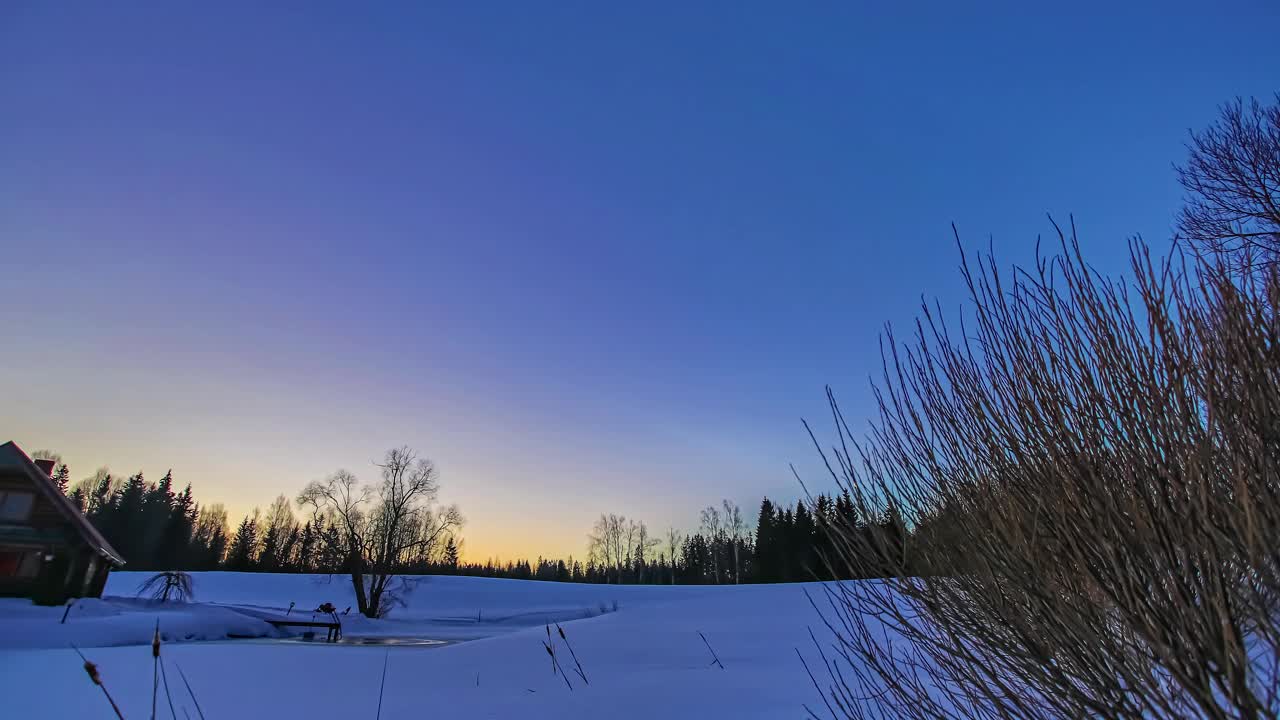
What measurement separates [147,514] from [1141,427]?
81748 millimetres

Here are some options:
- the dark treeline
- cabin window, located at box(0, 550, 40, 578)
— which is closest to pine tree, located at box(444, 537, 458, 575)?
the dark treeline

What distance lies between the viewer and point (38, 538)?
653 inches

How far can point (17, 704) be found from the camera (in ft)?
20.3

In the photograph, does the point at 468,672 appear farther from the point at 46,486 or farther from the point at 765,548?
the point at 765,548

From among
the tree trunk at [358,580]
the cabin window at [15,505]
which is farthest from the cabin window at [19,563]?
the tree trunk at [358,580]

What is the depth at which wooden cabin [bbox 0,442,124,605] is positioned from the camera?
16.2 m

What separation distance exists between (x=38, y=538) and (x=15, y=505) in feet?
4.01

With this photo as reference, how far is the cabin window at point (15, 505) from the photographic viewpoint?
16.5 m

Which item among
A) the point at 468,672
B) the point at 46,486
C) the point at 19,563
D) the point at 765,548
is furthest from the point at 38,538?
the point at 765,548

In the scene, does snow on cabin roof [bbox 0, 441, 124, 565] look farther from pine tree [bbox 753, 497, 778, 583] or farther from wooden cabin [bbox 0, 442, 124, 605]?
pine tree [bbox 753, 497, 778, 583]

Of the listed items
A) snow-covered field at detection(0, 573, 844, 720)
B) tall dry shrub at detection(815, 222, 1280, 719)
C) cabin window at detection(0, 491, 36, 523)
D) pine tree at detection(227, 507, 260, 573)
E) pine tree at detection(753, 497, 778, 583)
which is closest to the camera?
tall dry shrub at detection(815, 222, 1280, 719)

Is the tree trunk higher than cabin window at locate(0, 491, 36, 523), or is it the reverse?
cabin window at locate(0, 491, 36, 523)

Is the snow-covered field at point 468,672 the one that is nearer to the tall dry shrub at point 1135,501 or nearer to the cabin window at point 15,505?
the cabin window at point 15,505

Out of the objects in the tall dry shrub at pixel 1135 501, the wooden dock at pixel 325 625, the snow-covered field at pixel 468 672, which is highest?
the tall dry shrub at pixel 1135 501
